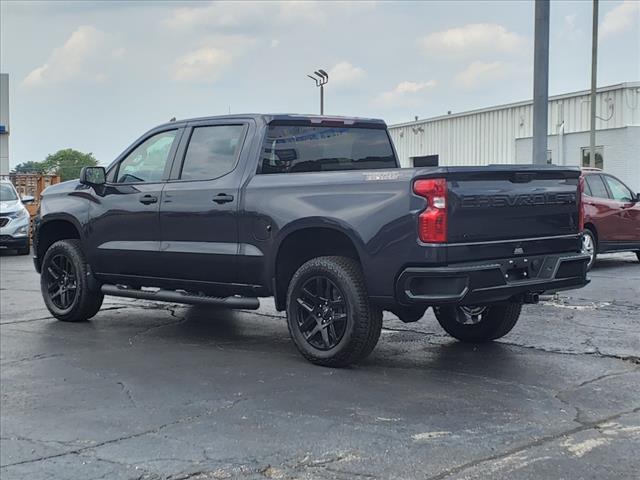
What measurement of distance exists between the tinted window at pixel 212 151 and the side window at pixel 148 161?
1.03ft

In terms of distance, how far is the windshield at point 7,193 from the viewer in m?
20.0

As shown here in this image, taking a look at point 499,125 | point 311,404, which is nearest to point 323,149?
point 311,404

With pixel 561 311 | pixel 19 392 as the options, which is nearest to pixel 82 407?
pixel 19 392

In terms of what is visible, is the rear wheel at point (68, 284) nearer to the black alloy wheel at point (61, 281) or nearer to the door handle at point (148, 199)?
the black alloy wheel at point (61, 281)

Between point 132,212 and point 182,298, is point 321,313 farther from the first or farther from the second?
point 132,212

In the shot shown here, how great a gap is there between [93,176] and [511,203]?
4233 millimetres

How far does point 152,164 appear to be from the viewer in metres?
8.10

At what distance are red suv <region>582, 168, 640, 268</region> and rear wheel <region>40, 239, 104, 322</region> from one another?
26.7ft

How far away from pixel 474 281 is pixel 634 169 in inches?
947

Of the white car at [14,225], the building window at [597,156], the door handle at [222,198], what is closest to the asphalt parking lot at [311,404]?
the door handle at [222,198]

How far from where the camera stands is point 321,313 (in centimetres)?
651

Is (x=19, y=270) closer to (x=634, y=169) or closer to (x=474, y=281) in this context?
(x=474, y=281)

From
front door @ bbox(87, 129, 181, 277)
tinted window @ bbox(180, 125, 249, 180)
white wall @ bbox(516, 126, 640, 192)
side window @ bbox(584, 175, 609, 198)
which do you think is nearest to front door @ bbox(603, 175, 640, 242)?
side window @ bbox(584, 175, 609, 198)

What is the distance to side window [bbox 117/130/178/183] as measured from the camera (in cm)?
801
